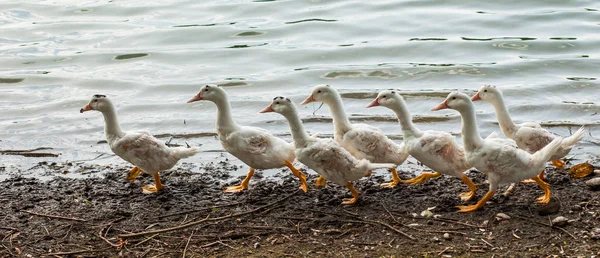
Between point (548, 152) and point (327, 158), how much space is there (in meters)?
2.22

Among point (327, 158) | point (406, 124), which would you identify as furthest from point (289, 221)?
point (406, 124)

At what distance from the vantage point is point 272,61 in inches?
629

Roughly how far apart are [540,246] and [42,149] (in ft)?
23.9

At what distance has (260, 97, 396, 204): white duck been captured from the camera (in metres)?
8.42

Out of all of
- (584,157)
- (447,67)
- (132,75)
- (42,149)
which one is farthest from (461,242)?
(132,75)

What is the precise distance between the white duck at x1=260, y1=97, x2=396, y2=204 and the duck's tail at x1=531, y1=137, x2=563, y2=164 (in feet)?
4.81

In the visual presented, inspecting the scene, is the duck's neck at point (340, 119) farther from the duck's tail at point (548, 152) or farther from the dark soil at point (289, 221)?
the duck's tail at point (548, 152)

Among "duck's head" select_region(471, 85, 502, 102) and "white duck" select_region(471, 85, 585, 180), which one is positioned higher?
"duck's head" select_region(471, 85, 502, 102)

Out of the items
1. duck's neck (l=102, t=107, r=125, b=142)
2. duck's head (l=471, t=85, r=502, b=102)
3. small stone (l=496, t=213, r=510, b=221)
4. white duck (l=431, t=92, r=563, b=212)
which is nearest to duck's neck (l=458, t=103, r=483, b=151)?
white duck (l=431, t=92, r=563, b=212)

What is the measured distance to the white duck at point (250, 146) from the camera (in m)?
9.01

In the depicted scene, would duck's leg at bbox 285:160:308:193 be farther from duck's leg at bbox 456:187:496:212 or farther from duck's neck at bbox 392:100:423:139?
duck's leg at bbox 456:187:496:212

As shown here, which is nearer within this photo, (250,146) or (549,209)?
(549,209)

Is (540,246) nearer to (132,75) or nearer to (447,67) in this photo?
(447,67)

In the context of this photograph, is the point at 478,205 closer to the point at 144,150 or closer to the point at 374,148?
the point at 374,148
